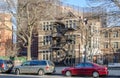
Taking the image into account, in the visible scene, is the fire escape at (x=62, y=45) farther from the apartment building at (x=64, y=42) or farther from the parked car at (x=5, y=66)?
the parked car at (x=5, y=66)

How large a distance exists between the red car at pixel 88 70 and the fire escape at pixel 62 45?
3966cm

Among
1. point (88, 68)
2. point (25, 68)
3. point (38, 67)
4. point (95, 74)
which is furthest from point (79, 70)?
point (25, 68)

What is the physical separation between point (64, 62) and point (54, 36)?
6610 millimetres

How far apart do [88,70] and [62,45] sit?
1677 inches

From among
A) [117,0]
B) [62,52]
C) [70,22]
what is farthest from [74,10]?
[117,0]

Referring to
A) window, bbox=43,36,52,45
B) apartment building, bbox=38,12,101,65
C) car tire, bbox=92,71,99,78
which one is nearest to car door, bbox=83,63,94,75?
car tire, bbox=92,71,99,78

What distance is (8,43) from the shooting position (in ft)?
321

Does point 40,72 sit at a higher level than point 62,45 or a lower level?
lower

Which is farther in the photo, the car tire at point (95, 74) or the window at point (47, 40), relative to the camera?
the window at point (47, 40)

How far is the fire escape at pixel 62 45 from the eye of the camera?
3120 inches

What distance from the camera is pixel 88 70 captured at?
125 ft

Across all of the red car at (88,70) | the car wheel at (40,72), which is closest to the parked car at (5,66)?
the car wheel at (40,72)

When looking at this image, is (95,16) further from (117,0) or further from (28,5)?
(28,5)

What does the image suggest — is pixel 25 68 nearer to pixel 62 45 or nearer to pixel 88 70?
pixel 88 70
